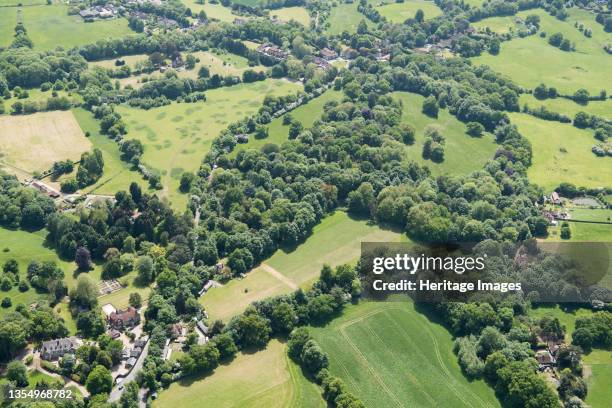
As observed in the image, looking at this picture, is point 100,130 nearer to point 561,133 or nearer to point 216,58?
point 216,58

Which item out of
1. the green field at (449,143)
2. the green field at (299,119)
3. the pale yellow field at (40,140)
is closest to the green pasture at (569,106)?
the green field at (449,143)

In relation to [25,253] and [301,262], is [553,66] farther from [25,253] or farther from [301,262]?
[25,253]

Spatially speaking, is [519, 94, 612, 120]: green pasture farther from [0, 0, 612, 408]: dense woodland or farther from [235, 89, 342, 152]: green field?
[235, 89, 342, 152]: green field

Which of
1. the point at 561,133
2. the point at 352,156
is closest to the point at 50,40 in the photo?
the point at 352,156

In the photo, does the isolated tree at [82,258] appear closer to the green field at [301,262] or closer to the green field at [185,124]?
the green field at [301,262]

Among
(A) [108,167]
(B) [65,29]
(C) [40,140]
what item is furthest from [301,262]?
(B) [65,29]

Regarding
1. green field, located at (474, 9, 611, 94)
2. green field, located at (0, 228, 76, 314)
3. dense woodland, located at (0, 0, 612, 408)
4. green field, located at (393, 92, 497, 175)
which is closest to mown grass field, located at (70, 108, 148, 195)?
dense woodland, located at (0, 0, 612, 408)
